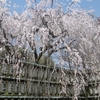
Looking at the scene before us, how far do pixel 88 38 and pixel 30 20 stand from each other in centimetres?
232

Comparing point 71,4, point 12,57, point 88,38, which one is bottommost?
point 12,57

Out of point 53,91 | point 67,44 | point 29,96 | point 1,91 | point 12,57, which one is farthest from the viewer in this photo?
point 53,91

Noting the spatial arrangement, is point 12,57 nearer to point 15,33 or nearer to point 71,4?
point 15,33

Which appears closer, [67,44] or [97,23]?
[67,44]

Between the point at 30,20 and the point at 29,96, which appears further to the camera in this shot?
the point at 29,96

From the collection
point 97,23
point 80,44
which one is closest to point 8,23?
point 80,44

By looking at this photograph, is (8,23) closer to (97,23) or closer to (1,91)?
(97,23)

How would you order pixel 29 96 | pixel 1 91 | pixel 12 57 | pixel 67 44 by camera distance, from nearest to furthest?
pixel 67 44 → pixel 12 57 → pixel 1 91 → pixel 29 96

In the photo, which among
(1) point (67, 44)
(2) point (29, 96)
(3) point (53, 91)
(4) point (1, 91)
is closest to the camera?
(1) point (67, 44)

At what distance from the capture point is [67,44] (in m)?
6.35

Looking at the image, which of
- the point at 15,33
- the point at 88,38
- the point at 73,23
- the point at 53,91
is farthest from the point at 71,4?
the point at 53,91

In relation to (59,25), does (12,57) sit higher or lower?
lower

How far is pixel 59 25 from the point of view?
6.57 m

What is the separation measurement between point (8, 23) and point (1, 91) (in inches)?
181
